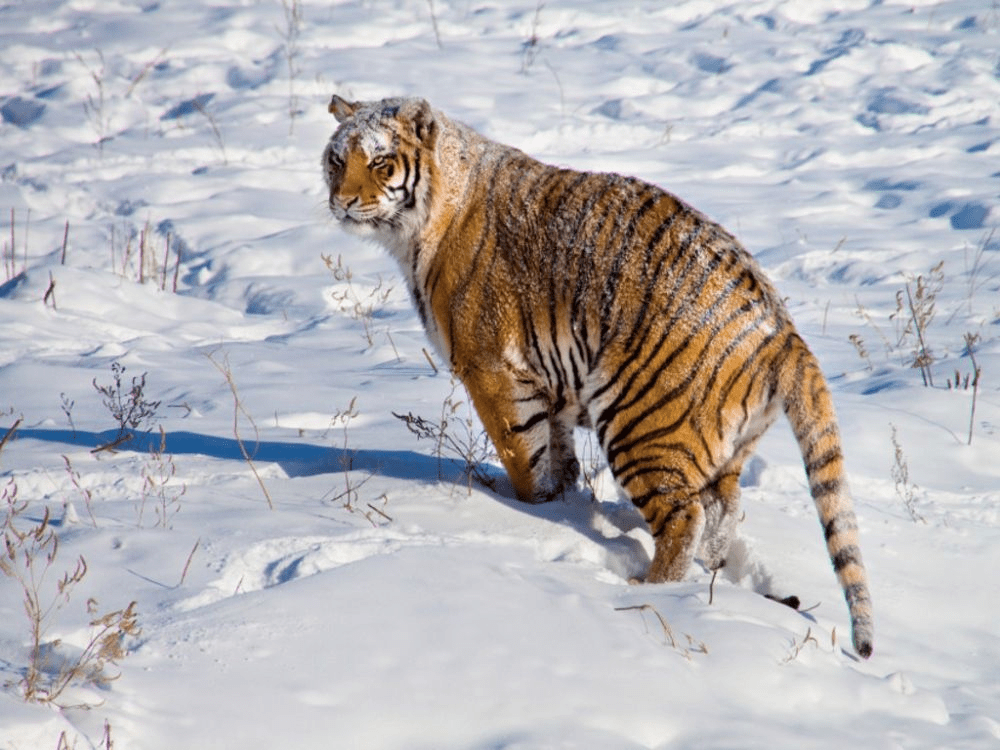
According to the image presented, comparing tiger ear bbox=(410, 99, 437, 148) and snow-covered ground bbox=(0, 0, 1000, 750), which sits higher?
tiger ear bbox=(410, 99, 437, 148)

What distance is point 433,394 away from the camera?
6062mm

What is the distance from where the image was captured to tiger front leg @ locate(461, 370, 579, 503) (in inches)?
176

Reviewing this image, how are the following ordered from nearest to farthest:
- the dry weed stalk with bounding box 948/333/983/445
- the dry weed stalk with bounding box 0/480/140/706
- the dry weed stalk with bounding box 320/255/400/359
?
the dry weed stalk with bounding box 0/480/140/706, the dry weed stalk with bounding box 948/333/983/445, the dry weed stalk with bounding box 320/255/400/359

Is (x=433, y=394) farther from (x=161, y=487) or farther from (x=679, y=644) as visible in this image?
(x=679, y=644)

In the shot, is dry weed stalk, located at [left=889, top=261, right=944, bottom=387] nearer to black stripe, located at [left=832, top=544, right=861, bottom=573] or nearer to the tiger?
the tiger

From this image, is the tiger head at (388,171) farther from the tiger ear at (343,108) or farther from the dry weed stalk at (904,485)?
the dry weed stalk at (904,485)

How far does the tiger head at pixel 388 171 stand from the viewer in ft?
15.3

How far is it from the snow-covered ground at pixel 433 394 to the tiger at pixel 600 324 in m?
0.32

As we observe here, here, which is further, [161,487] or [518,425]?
[518,425]

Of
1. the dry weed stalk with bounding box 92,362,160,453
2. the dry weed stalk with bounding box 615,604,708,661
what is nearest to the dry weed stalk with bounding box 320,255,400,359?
the dry weed stalk with bounding box 92,362,160,453

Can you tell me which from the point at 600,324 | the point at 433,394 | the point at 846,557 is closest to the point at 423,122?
the point at 600,324

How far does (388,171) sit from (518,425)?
1.23m

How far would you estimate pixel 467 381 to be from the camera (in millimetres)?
4547

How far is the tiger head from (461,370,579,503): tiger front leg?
758 millimetres
